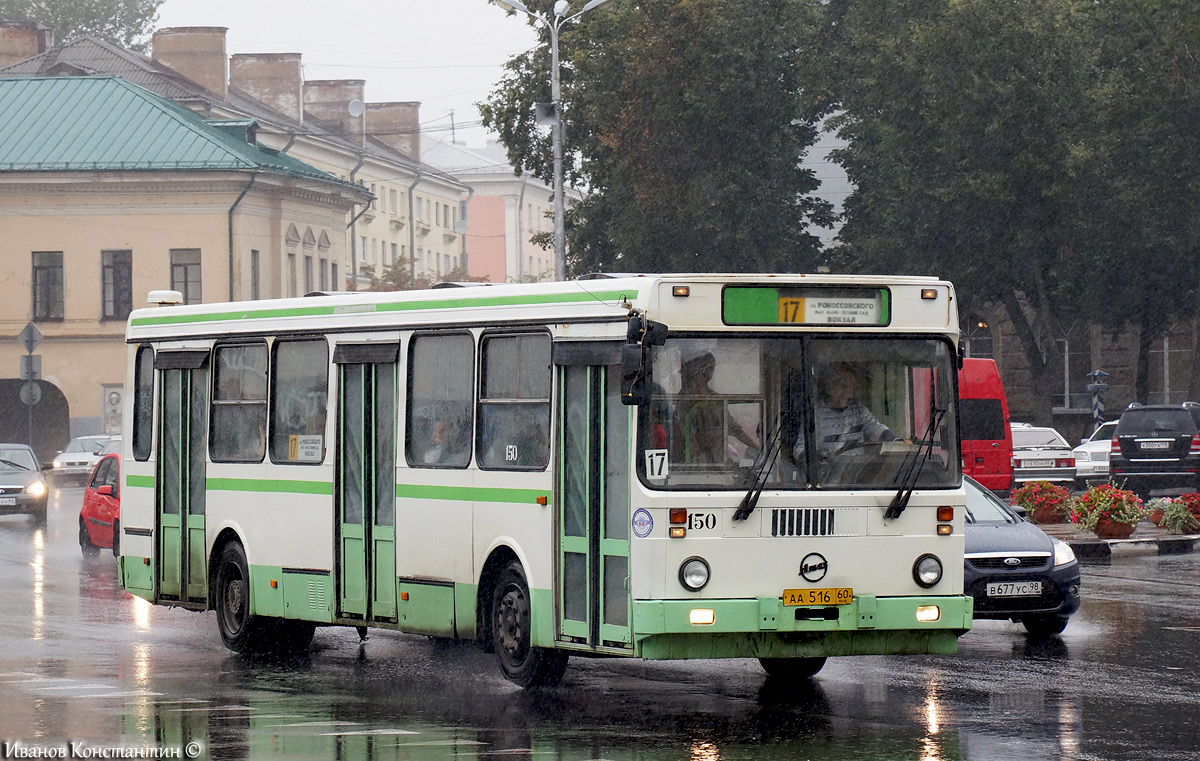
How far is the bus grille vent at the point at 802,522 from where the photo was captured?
37.1 feet

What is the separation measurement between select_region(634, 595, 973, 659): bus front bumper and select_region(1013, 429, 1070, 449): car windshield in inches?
1024

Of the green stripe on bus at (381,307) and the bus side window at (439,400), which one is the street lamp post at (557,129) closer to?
the green stripe on bus at (381,307)

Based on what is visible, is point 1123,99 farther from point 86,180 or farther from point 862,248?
point 86,180

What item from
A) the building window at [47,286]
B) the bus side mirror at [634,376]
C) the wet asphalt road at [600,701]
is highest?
the building window at [47,286]

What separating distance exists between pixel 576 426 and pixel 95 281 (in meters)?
56.0

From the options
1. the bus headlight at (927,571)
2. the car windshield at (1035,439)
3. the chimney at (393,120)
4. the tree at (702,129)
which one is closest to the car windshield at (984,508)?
the bus headlight at (927,571)

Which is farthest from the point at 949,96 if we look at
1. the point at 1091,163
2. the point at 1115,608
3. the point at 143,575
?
the point at 143,575

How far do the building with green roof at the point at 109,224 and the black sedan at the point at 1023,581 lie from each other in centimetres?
5071

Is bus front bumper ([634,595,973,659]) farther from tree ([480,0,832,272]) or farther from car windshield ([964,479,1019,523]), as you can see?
tree ([480,0,832,272])

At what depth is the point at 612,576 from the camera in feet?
37.6

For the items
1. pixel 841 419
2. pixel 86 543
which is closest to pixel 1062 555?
pixel 841 419

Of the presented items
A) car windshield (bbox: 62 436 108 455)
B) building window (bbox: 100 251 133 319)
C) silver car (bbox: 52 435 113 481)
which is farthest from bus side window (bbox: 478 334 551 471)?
building window (bbox: 100 251 133 319)

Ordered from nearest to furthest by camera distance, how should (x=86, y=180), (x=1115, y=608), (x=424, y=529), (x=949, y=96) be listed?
1. (x=424, y=529)
2. (x=1115, y=608)
3. (x=949, y=96)
4. (x=86, y=180)

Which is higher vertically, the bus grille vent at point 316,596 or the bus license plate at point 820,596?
the bus license plate at point 820,596
